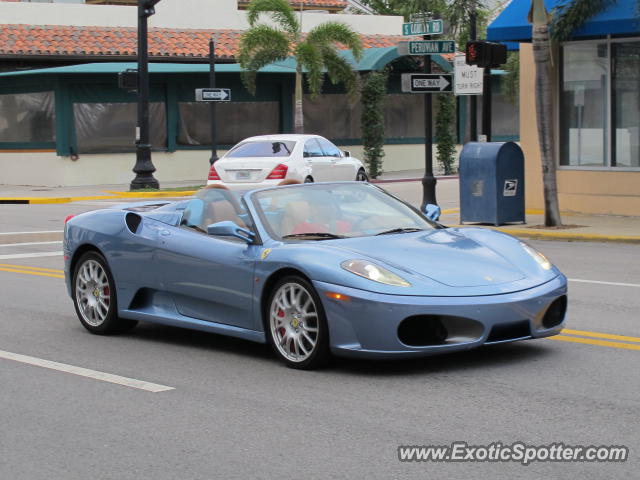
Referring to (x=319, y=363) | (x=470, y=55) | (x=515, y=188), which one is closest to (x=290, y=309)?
(x=319, y=363)

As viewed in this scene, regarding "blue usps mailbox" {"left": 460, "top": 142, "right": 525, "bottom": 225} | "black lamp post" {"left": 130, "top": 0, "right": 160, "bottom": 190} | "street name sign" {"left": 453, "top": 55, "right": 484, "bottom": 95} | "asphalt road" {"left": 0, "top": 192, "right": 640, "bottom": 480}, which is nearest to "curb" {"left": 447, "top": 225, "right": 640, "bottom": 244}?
"blue usps mailbox" {"left": 460, "top": 142, "right": 525, "bottom": 225}

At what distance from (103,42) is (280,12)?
6011 millimetres

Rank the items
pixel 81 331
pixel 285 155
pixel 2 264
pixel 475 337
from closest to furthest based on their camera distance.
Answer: pixel 475 337 → pixel 81 331 → pixel 2 264 → pixel 285 155

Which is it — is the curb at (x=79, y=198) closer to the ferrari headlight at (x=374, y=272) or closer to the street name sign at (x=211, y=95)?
the street name sign at (x=211, y=95)

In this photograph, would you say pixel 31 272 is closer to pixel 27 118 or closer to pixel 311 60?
pixel 311 60

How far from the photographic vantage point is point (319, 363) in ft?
25.4

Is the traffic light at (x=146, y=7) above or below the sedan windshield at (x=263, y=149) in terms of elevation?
above

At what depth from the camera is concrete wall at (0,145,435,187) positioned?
110 feet

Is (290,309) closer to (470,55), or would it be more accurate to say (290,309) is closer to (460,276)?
(460,276)

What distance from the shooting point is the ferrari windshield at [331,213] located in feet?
27.8

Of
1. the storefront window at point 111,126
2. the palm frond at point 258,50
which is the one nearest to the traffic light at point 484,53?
the palm frond at point 258,50

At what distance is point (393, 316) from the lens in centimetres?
738

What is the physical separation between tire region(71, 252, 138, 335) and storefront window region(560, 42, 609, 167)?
42.1 ft

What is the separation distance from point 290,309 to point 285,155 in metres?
17.6
